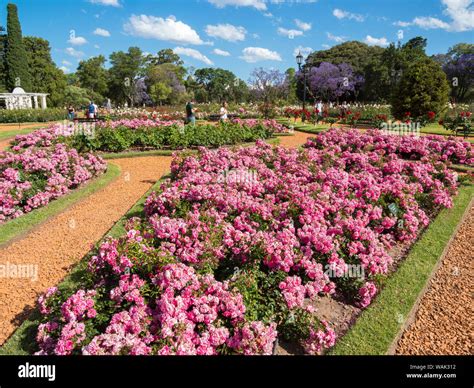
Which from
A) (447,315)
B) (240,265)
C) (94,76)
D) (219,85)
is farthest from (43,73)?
(447,315)

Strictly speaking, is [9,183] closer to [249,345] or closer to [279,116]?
[249,345]

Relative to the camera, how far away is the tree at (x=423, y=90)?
2050cm

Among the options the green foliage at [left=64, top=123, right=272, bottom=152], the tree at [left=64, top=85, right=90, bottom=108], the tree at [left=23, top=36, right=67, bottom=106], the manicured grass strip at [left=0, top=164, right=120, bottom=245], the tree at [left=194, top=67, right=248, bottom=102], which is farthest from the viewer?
the tree at [left=194, top=67, right=248, bottom=102]

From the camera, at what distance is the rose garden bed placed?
3.31 m

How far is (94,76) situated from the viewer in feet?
203

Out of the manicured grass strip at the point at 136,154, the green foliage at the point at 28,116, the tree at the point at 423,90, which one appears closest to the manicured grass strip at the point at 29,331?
the manicured grass strip at the point at 136,154

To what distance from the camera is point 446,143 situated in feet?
34.9

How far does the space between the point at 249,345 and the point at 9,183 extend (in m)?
6.64

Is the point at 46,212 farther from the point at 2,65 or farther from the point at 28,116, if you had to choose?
the point at 2,65

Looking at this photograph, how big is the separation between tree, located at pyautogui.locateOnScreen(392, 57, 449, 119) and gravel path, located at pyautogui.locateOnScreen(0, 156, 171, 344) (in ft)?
58.1

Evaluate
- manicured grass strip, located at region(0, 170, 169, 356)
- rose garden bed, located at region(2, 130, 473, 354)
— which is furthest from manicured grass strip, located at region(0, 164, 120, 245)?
rose garden bed, located at region(2, 130, 473, 354)

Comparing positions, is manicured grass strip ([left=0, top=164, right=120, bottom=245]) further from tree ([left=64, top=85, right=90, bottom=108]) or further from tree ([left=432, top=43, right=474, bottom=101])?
tree ([left=432, top=43, right=474, bottom=101])

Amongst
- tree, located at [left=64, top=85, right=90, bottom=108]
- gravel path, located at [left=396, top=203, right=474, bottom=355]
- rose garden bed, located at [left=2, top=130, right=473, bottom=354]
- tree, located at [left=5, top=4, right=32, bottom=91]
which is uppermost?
tree, located at [left=5, top=4, right=32, bottom=91]
